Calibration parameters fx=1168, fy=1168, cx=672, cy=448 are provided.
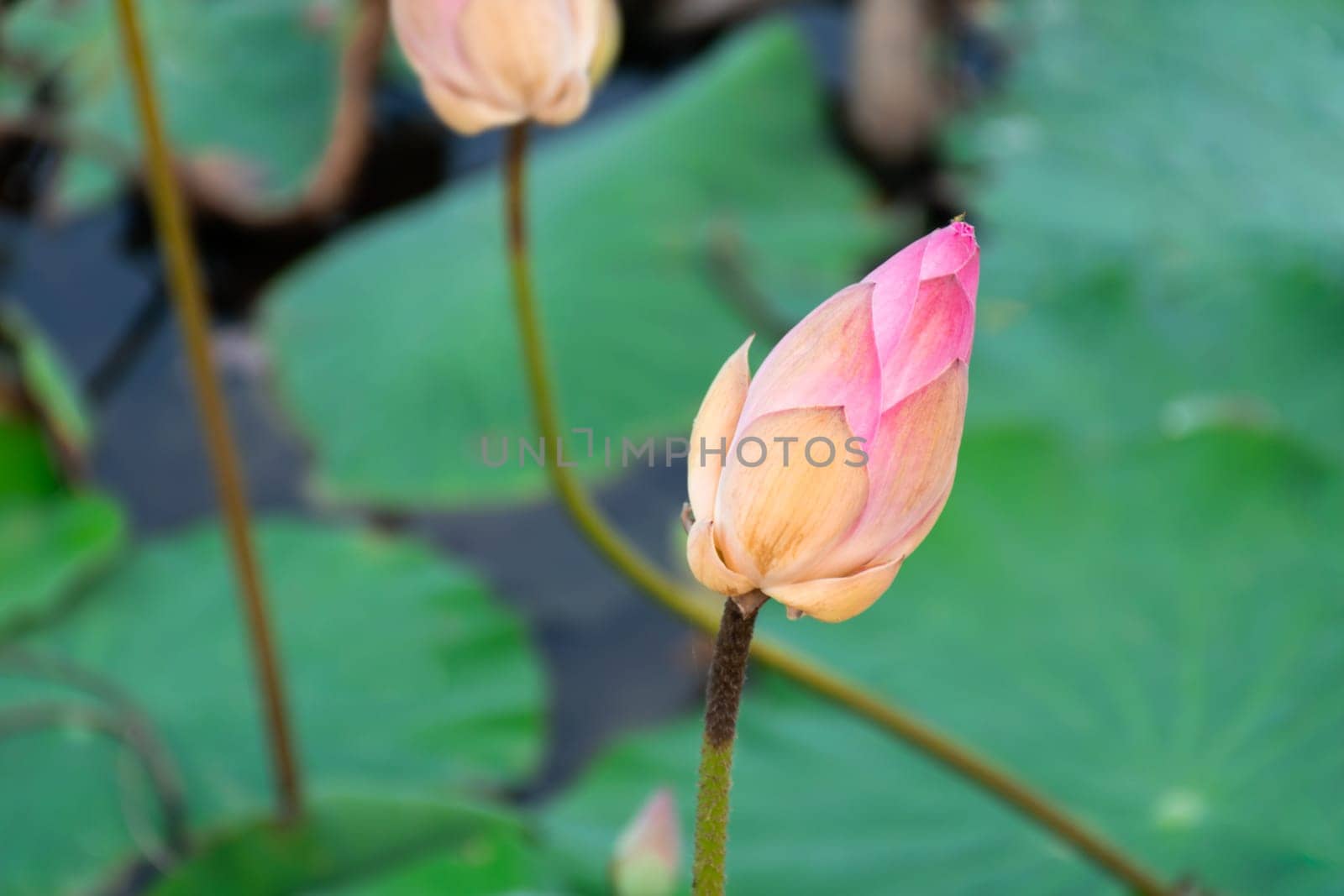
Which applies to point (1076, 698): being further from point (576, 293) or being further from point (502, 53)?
point (576, 293)

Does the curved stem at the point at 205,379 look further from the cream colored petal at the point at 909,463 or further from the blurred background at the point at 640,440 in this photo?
the cream colored petal at the point at 909,463

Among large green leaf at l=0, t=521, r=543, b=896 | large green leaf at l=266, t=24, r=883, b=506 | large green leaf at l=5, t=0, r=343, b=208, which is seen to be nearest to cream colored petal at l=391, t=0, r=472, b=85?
Result: large green leaf at l=0, t=521, r=543, b=896

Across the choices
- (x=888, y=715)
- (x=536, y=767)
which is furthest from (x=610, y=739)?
(x=888, y=715)

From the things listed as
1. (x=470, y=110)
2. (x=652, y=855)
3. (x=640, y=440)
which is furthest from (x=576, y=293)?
(x=652, y=855)

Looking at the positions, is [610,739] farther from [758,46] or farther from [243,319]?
[758,46]

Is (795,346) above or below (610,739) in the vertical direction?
above

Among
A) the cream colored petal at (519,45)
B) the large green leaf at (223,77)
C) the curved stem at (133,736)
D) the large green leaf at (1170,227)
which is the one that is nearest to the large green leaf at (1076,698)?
the large green leaf at (1170,227)
